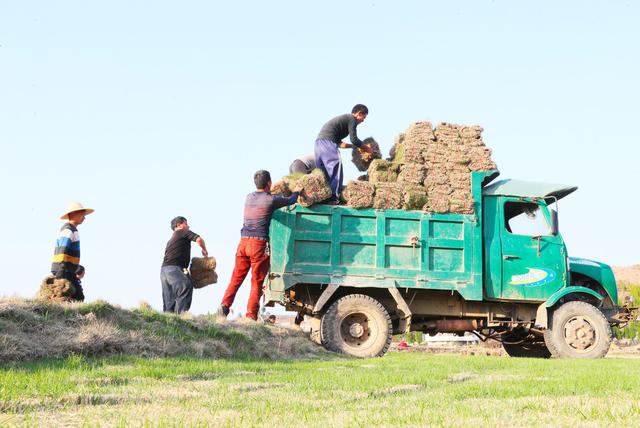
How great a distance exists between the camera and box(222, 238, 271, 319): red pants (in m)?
11.0

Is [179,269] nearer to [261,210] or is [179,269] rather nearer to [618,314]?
[261,210]

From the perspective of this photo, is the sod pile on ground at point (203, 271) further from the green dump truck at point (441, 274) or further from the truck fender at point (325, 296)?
the truck fender at point (325, 296)

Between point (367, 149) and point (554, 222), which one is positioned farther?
point (367, 149)

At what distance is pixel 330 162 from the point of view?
11.9 m

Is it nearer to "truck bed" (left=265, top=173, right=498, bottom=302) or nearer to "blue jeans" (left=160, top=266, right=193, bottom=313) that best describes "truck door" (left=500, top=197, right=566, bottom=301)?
"truck bed" (left=265, top=173, right=498, bottom=302)

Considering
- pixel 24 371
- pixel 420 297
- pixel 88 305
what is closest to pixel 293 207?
pixel 420 297

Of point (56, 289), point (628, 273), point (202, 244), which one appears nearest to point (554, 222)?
point (202, 244)

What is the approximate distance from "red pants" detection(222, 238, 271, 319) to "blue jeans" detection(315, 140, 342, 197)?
5.71 feet

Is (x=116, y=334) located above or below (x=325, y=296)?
below

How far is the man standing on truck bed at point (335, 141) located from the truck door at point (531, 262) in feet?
10.6

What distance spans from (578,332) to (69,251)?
9254 millimetres

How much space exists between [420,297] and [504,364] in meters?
2.98

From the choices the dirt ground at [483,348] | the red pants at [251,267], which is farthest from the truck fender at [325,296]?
the dirt ground at [483,348]

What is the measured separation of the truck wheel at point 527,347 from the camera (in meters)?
Answer: 13.7
